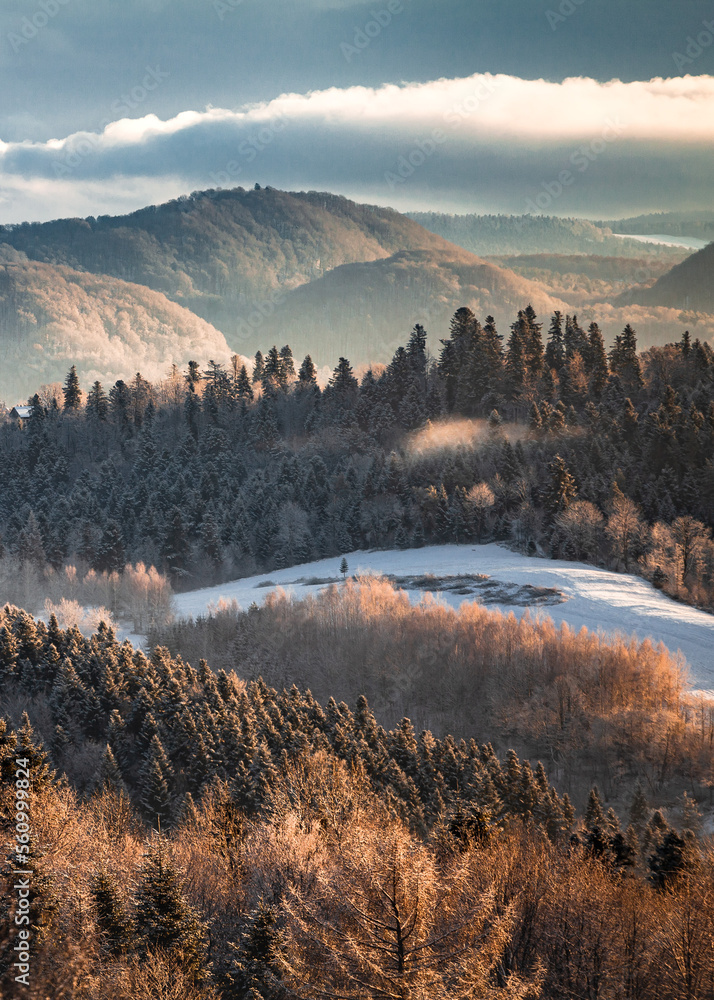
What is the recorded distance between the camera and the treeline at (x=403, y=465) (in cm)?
12812

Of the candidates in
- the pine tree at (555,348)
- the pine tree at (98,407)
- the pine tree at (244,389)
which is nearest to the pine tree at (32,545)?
the pine tree at (98,407)

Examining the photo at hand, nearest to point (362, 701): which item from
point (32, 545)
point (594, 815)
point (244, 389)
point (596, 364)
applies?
point (594, 815)

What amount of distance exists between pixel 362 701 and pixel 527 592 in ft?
114

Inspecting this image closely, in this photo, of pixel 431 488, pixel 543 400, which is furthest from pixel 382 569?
pixel 543 400

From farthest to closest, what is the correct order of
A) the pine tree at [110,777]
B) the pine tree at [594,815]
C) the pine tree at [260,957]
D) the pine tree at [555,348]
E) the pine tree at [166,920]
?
the pine tree at [555,348] → the pine tree at [110,777] → the pine tree at [594,815] → the pine tree at [166,920] → the pine tree at [260,957]

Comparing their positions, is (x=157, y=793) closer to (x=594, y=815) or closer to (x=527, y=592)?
(x=594, y=815)

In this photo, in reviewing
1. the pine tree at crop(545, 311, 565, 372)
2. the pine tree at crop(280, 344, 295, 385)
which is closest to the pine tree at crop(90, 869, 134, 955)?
the pine tree at crop(545, 311, 565, 372)

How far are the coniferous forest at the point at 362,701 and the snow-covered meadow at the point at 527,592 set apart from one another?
4525 mm

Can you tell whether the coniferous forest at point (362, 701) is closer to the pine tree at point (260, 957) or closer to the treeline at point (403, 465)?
the pine tree at point (260, 957)

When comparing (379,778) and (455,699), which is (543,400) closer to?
(455,699)

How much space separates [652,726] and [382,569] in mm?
55118

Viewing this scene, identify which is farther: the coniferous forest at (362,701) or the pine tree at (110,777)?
the pine tree at (110,777)

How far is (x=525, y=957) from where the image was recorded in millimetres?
31719

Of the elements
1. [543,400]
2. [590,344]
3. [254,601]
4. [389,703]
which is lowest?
[389,703]
